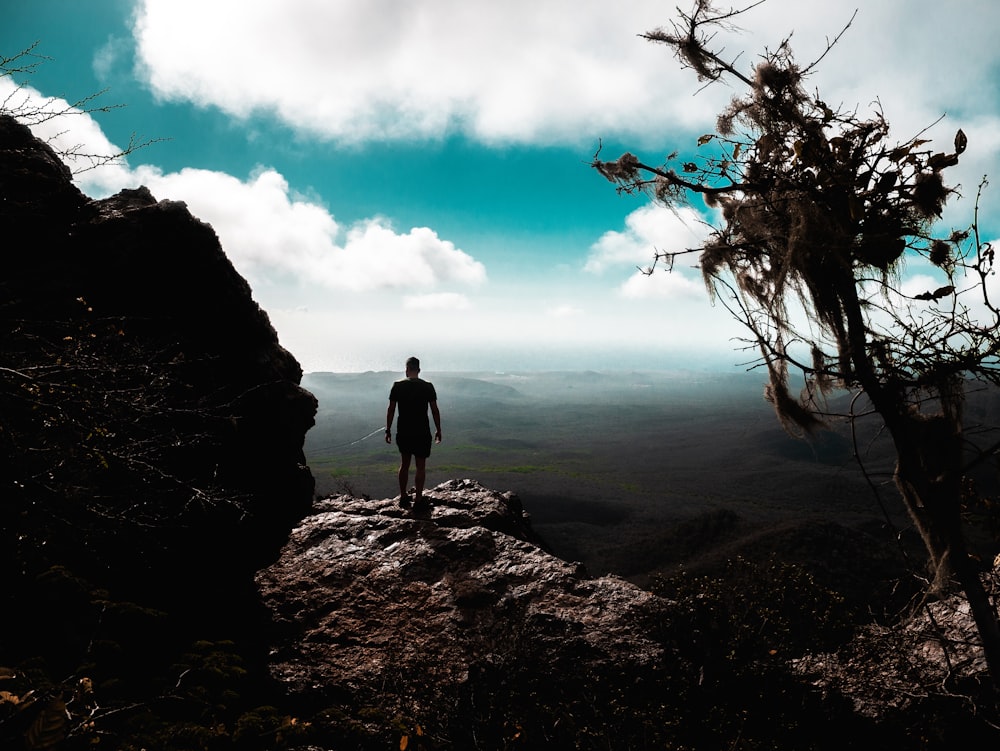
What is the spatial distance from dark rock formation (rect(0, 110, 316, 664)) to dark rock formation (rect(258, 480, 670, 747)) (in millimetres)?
812

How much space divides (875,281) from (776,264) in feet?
2.07

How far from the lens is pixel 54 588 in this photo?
329 cm

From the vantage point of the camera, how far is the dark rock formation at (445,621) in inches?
177

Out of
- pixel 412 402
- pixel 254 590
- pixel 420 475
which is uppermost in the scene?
pixel 412 402

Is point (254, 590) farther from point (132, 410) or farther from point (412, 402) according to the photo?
point (412, 402)

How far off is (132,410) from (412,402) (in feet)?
13.1

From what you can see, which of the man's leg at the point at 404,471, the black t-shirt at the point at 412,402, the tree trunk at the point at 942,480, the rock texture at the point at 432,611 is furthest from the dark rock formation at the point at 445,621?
the tree trunk at the point at 942,480

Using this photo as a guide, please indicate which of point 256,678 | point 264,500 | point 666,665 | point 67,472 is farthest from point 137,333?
point 666,665

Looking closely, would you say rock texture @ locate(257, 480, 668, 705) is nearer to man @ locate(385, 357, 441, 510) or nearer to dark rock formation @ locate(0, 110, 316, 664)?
dark rock formation @ locate(0, 110, 316, 664)

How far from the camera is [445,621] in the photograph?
532 centimetres

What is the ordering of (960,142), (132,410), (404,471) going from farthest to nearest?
1. (404,471)
2. (132,410)
3. (960,142)

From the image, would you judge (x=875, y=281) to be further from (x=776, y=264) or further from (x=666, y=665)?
(x=666, y=665)

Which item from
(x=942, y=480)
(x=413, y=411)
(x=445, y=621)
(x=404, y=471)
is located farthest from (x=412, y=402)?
(x=942, y=480)

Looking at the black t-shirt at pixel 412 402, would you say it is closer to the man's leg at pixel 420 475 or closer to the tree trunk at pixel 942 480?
the man's leg at pixel 420 475
